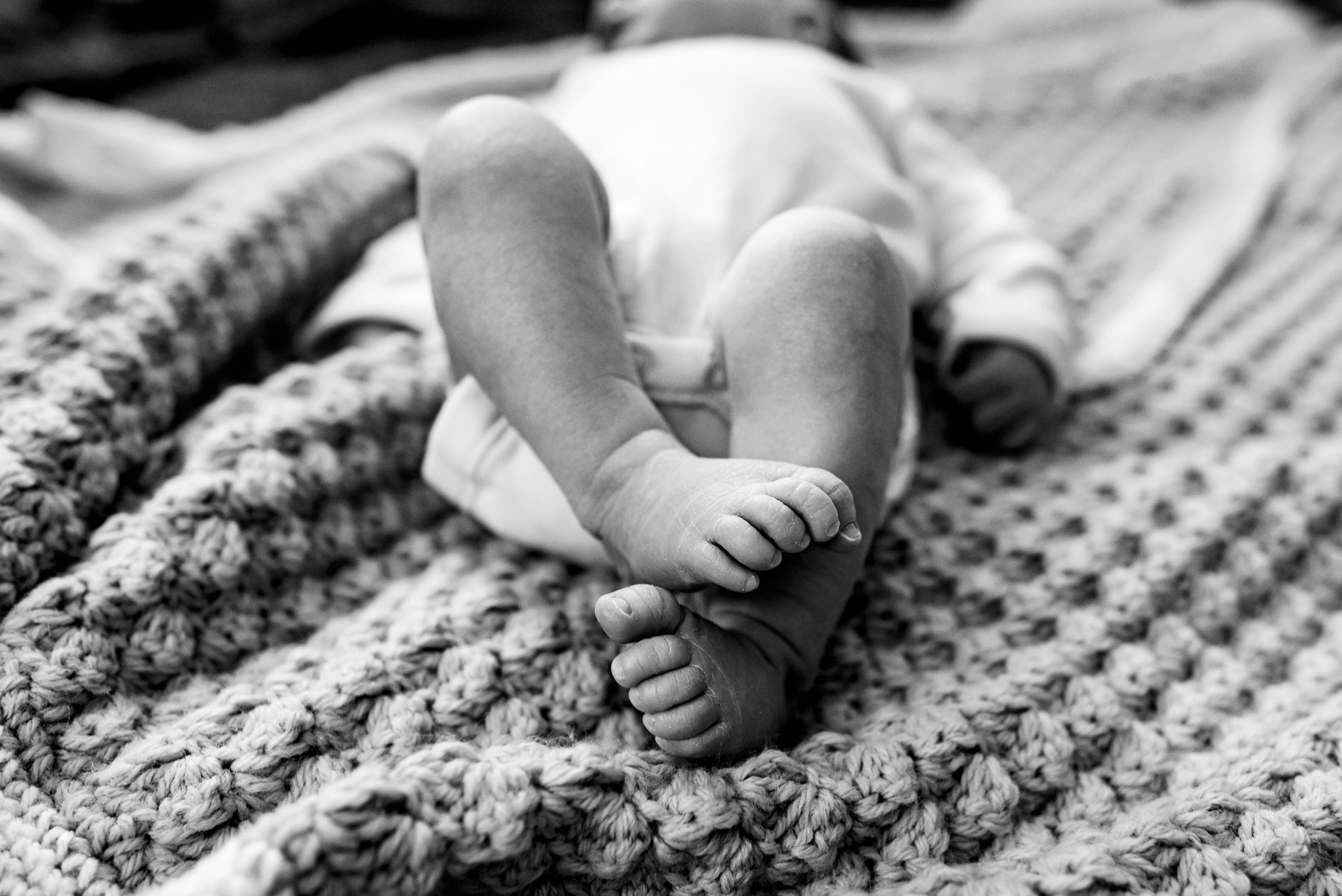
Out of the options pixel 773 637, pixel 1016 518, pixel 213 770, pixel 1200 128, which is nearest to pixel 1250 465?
pixel 1016 518

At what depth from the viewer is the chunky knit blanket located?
0.52m

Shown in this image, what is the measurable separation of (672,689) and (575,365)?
210 mm

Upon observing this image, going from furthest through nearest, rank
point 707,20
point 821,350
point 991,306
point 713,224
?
1. point 707,20
2. point 991,306
3. point 713,224
4. point 821,350

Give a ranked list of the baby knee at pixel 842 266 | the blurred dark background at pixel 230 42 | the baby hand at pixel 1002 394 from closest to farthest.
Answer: the baby knee at pixel 842 266 < the baby hand at pixel 1002 394 < the blurred dark background at pixel 230 42

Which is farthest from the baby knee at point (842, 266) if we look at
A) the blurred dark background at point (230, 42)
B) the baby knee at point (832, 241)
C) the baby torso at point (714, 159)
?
the blurred dark background at point (230, 42)

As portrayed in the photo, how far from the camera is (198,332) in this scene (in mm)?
795

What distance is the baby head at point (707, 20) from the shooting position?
120 centimetres

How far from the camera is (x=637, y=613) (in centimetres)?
54

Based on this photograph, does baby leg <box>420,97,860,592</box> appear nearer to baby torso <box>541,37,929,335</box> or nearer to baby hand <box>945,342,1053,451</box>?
baby torso <box>541,37,929,335</box>

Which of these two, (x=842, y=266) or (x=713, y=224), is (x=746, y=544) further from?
(x=713, y=224)

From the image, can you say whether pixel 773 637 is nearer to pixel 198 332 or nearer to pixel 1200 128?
pixel 198 332

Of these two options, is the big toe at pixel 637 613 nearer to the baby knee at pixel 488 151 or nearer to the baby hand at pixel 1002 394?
the baby knee at pixel 488 151

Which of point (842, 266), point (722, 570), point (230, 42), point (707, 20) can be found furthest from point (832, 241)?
point (230, 42)

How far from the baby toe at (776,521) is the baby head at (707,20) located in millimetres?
837
